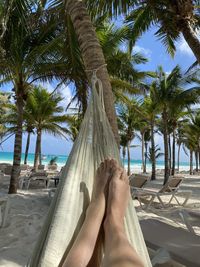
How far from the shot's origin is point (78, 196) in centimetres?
189

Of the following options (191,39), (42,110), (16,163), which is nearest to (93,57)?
(191,39)

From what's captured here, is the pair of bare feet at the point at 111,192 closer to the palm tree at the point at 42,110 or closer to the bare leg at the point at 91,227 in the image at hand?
the bare leg at the point at 91,227

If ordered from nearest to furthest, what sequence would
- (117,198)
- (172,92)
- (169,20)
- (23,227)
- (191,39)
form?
(117,198)
(23,227)
(191,39)
(169,20)
(172,92)

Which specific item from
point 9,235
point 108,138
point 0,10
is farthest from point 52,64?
point 108,138

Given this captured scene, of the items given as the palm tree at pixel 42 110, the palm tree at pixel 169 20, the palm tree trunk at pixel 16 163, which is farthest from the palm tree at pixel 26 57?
the palm tree at pixel 42 110

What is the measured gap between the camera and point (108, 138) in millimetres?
2201

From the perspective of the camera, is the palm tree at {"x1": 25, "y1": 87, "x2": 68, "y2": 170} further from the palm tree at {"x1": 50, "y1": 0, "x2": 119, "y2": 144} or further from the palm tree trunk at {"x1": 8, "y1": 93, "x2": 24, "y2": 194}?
the palm tree at {"x1": 50, "y1": 0, "x2": 119, "y2": 144}

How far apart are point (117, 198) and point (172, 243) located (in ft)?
3.32

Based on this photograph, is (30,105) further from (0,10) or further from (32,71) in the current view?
(0,10)

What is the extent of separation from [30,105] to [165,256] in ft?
41.5

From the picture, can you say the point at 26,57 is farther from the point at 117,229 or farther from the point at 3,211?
the point at 117,229

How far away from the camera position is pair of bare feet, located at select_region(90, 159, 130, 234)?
170cm

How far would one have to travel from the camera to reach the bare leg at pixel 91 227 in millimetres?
1453

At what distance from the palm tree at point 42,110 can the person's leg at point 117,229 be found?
1215 centimetres
